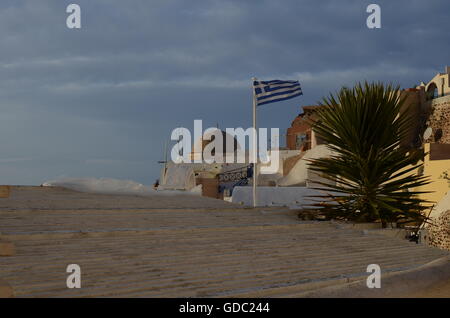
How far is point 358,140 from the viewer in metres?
11.1

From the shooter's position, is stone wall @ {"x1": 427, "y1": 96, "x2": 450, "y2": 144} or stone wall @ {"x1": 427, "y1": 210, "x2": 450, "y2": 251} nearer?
stone wall @ {"x1": 427, "y1": 210, "x2": 450, "y2": 251}

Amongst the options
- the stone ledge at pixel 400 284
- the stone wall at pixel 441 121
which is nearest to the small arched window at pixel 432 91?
the stone wall at pixel 441 121

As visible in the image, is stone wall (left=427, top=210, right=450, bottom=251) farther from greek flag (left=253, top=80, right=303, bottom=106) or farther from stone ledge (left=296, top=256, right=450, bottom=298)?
stone ledge (left=296, top=256, right=450, bottom=298)

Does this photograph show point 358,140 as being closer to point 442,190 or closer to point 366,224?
point 366,224

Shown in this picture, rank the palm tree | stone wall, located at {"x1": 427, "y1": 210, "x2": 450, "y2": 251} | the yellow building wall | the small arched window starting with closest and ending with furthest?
the palm tree, stone wall, located at {"x1": 427, "y1": 210, "x2": 450, "y2": 251}, the yellow building wall, the small arched window

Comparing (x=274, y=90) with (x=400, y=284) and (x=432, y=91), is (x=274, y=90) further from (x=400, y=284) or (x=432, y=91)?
(x=432, y=91)

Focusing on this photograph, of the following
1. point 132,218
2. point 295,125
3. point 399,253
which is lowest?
point 399,253

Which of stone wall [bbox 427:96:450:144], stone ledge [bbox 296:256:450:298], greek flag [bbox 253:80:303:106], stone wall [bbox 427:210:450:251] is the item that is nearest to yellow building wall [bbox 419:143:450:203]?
stone wall [bbox 427:210:450:251]

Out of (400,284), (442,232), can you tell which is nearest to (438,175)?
(442,232)

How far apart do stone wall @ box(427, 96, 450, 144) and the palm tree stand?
37.5 meters

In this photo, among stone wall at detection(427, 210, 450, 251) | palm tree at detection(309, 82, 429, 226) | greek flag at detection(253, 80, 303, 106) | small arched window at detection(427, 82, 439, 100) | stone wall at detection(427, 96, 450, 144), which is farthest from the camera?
small arched window at detection(427, 82, 439, 100)

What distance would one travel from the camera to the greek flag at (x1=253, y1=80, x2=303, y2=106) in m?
14.0

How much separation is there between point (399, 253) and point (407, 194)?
277 cm

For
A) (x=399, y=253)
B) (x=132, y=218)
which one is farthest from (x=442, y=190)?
(x=132, y=218)
